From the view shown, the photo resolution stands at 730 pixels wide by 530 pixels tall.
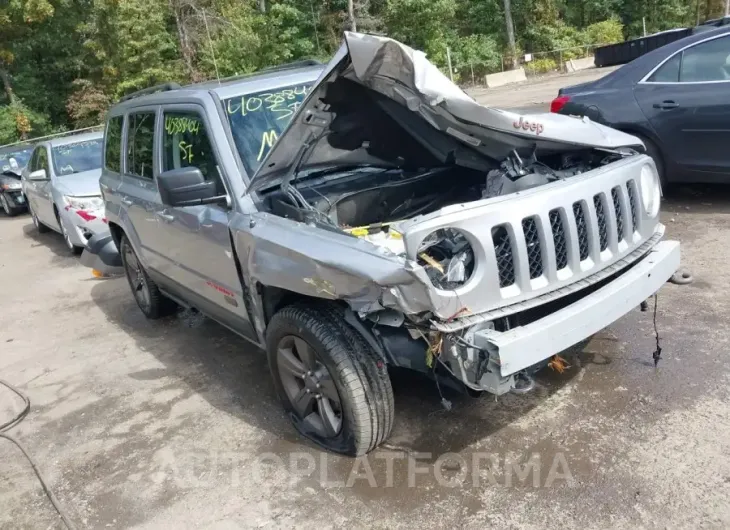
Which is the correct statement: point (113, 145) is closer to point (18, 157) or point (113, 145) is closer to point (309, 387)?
point (309, 387)

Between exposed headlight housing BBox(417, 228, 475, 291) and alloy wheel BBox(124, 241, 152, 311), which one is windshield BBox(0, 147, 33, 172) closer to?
alloy wheel BBox(124, 241, 152, 311)

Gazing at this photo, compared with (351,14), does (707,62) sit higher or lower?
lower

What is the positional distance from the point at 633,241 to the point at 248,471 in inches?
90.5

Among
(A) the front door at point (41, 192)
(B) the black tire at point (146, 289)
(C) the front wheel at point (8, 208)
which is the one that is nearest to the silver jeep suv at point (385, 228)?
(B) the black tire at point (146, 289)

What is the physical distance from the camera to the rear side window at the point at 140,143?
467cm

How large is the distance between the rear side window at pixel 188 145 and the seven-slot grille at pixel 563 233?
1.71m

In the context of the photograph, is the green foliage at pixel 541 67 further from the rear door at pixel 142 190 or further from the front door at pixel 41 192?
the rear door at pixel 142 190

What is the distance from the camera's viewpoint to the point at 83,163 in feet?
31.4

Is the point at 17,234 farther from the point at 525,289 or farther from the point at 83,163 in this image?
the point at 525,289

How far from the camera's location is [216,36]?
105ft

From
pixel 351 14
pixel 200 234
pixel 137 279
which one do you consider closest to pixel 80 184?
pixel 137 279

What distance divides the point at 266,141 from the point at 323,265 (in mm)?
1253

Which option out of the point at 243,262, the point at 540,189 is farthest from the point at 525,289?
the point at 243,262

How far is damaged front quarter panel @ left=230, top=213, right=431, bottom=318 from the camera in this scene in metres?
2.58
